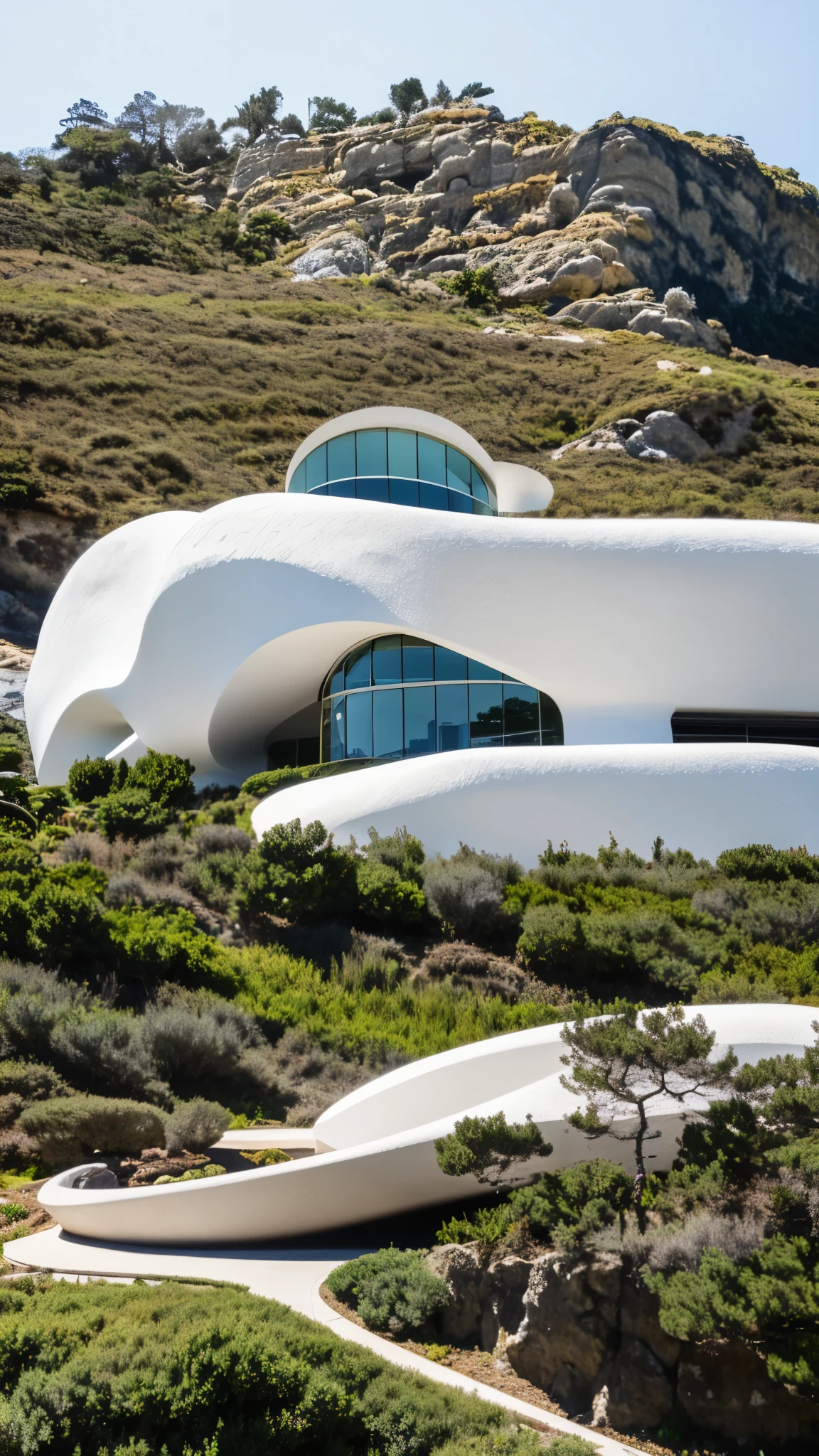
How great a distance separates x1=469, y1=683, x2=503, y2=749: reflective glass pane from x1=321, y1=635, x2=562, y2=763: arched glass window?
0.01 meters

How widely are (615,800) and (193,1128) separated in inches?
295

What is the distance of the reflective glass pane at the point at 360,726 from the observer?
1780 centimetres

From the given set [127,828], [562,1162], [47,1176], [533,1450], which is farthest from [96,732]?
[533,1450]

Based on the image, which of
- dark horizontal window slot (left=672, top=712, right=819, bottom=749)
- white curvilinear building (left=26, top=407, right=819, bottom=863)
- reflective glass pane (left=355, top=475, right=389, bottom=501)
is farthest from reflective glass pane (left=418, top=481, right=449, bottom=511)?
dark horizontal window slot (left=672, top=712, right=819, bottom=749)

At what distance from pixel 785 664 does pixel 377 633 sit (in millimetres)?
6866

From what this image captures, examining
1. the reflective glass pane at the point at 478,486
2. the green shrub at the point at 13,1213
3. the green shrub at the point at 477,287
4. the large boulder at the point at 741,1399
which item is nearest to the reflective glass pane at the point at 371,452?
the reflective glass pane at the point at 478,486

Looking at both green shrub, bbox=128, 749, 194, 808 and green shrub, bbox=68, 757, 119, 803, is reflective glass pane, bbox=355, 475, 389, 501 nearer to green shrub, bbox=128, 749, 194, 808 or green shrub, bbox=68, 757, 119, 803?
green shrub, bbox=128, 749, 194, 808

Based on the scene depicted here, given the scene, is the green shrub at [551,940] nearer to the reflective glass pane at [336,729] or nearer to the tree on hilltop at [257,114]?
the reflective glass pane at [336,729]

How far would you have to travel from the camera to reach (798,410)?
47562 mm

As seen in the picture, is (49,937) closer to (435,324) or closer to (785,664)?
(785,664)

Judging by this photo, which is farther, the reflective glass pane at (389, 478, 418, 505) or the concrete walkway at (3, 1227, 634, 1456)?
the reflective glass pane at (389, 478, 418, 505)

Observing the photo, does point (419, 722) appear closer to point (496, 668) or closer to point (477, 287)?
point (496, 668)

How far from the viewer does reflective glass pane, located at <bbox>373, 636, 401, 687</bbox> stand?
1745cm

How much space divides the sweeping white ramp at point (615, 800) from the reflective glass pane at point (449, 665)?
3030 mm
